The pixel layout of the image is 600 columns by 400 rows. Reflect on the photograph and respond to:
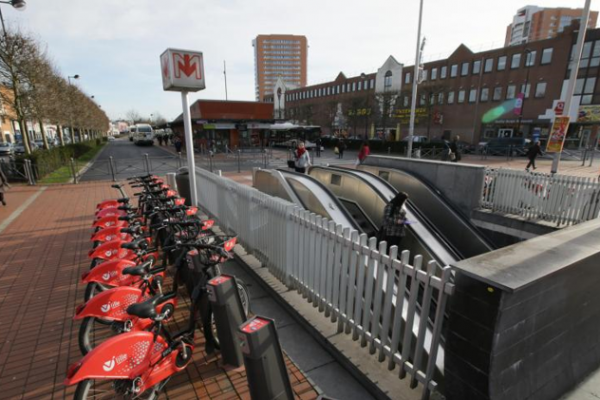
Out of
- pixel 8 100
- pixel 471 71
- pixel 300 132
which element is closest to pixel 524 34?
pixel 471 71

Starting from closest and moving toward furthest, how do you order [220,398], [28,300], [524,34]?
[220,398] < [28,300] < [524,34]

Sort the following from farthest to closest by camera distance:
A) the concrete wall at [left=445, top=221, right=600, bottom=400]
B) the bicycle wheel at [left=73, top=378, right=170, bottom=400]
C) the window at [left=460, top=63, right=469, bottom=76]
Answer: the window at [left=460, top=63, right=469, bottom=76], the bicycle wheel at [left=73, top=378, right=170, bottom=400], the concrete wall at [left=445, top=221, right=600, bottom=400]

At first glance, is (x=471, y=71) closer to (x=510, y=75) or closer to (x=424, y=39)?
(x=510, y=75)

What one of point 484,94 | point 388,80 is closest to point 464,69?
point 484,94

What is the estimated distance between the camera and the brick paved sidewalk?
2.71 m

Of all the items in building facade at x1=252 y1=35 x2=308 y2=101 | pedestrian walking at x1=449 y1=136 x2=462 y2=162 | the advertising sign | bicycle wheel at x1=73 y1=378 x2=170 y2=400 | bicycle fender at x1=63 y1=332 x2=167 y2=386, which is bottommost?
bicycle wheel at x1=73 y1=378 x2=170 y2=400

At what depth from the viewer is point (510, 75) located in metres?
38.5

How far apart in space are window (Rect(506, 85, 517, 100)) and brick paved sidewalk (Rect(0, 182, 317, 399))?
45.7 metres

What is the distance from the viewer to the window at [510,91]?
125 ft

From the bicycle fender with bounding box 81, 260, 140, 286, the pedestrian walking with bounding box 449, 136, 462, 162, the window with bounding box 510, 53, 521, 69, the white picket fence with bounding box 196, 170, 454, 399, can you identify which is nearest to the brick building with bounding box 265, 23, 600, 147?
the window with bounding box 510, 53, 521, 69

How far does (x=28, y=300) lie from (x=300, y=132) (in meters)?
38.1

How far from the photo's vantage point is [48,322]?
360cm

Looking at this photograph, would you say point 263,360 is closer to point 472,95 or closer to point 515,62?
point 515,62

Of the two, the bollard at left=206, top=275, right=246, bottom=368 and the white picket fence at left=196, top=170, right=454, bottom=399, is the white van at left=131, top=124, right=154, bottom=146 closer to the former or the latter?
the white picket fence at left=196, top=170, right=454, bottom=399
